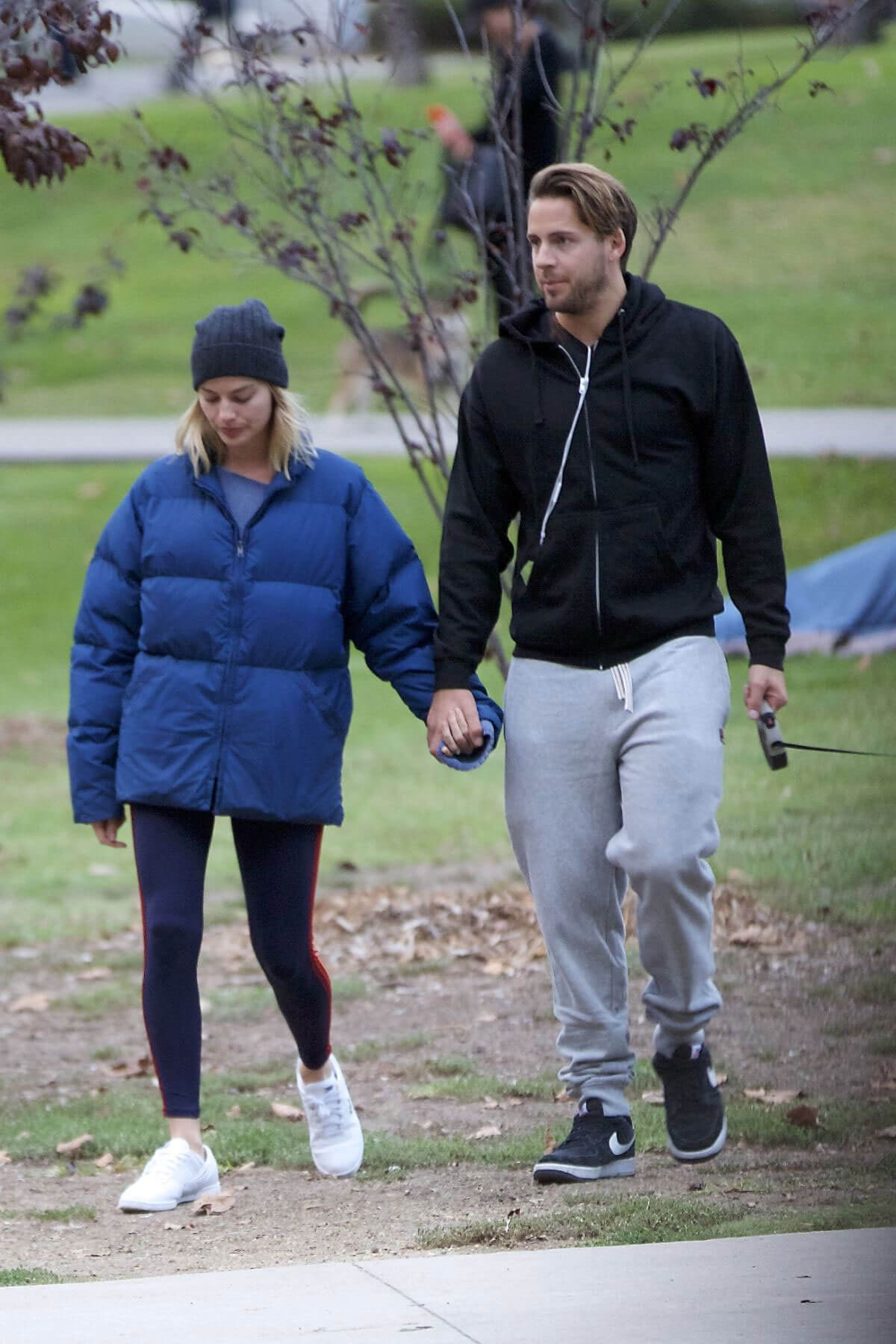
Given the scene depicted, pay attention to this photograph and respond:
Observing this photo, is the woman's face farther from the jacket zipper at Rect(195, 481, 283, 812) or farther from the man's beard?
the man's beard

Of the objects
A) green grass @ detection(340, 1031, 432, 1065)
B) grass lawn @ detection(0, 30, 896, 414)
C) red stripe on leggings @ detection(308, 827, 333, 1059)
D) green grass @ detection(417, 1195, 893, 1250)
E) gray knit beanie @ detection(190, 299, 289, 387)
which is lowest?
green grass @ detection(417, 1195, 893, 1250)

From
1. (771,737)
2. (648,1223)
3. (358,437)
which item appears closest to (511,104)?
(771,737)

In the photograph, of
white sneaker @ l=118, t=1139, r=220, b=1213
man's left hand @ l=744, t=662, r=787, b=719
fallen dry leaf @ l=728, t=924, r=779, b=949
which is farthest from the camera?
fallen dry leaf @ l=728, t=924, r=779, b=949

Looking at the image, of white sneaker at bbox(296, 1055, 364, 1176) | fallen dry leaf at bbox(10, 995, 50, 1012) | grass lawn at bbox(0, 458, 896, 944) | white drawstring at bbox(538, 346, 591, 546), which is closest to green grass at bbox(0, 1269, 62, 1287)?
white sneaker at bbox(296, 1055, 364, 1176)

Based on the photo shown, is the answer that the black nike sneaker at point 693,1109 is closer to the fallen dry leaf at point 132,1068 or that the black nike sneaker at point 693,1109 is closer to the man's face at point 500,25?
the fallen dry leaf at point 132,1068

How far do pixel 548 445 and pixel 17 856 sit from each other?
5419mm

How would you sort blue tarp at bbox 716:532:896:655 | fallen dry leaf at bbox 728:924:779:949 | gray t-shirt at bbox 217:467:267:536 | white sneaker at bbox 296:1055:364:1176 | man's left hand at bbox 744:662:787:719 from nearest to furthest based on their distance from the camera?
man's left hand at bbox 744:662:787:719
gray t-shirt at bbox 217:467:267:536
white sneaker at bbox 296:1055:364:1176
fallen dry leaf at bbox 728:924:779:949
blue tarp at bbox 716:532:896:655

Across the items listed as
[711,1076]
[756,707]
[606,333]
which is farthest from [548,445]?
[711,1076]

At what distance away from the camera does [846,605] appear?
1192 centimetres

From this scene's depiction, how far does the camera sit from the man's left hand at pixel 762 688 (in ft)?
14.3

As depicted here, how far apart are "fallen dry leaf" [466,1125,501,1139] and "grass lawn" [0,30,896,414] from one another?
12426 millimetres

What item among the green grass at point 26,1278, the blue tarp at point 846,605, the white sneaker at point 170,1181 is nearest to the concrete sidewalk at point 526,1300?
the green grass at point 26,1278

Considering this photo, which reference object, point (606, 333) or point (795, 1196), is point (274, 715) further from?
point (795, 1196)

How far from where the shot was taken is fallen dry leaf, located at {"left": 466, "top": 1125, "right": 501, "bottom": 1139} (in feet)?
17.3
